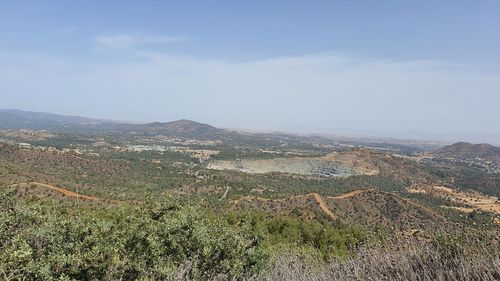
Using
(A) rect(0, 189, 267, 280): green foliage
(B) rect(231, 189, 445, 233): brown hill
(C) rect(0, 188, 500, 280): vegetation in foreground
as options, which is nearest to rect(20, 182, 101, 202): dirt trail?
(B) rect(231, 189, 445, 233): brown hill

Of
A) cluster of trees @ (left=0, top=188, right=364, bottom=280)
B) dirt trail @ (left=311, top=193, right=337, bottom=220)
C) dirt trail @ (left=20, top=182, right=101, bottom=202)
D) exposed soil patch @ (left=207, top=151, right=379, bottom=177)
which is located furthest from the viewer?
exposed soil patch @ (left=207, top=151, right=379, bottom=177)

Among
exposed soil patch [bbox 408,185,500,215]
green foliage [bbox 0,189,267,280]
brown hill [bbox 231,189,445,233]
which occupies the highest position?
green foliage [bbox 0,189,267,280]

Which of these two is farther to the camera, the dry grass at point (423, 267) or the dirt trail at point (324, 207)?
the dirt trail at point (324, 207)

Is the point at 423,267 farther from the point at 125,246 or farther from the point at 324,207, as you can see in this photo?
the point at 324,207

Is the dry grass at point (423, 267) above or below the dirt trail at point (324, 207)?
above

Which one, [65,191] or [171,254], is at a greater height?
[171,254]

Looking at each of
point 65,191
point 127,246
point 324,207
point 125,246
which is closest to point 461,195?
point 324,207

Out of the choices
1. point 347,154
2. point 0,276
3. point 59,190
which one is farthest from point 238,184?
point 0,276

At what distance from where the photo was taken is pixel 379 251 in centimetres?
893

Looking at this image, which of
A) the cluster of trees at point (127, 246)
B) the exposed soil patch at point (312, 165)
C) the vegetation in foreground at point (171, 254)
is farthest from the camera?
the exposed soil patch at point (312, 165)

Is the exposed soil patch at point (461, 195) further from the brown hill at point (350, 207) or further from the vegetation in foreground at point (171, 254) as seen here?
the vegetation in foreground at point (171, 254)

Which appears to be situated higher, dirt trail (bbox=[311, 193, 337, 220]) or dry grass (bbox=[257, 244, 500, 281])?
dry grass (bbox=[257, 244, 500, 281])

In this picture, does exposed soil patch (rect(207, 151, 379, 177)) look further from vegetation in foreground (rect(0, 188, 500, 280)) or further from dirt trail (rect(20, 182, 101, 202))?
vegetation in foreground (rect(0, 188, 500, 280))

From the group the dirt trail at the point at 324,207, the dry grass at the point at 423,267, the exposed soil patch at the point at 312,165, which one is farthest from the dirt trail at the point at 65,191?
the exposed soil patch at the point at 312,165
